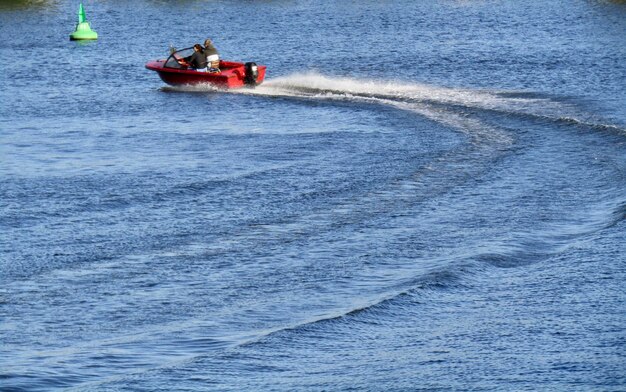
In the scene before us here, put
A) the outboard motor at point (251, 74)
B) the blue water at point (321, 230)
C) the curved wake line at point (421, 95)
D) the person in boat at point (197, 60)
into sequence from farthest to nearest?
the person in boat at point (197, 60)
the outboard motor at point (251, 74)
the curved wake line at point (421, 95)
the blue water at point (321, 230)

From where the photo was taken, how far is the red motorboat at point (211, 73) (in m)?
39.1

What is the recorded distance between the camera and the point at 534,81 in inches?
1561

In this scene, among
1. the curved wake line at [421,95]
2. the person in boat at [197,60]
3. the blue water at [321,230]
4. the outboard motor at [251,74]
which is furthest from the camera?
the person in boat at [197,60]

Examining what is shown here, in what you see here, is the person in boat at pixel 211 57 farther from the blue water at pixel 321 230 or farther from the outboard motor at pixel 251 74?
the outboard motor at pixel 251 74

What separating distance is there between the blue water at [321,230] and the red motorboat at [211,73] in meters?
0.47

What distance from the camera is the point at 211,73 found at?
39469 millimetres

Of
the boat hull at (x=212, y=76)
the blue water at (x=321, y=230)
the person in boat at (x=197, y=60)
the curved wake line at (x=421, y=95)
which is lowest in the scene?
the blue water at (x=321, y=230)

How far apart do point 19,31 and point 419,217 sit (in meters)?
48.4

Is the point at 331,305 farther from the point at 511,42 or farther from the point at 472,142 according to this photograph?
the point at 511,42

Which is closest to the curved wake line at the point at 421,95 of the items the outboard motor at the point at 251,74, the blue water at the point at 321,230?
the blue water at the point at 321,230

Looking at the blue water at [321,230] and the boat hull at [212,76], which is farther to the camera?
the boat hull at [212,76]

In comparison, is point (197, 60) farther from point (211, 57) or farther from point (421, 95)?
point (421, 95)

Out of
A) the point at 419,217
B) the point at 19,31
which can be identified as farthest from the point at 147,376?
the point at 19,31

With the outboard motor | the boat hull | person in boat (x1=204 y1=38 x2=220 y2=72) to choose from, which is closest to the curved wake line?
the outboard motor
